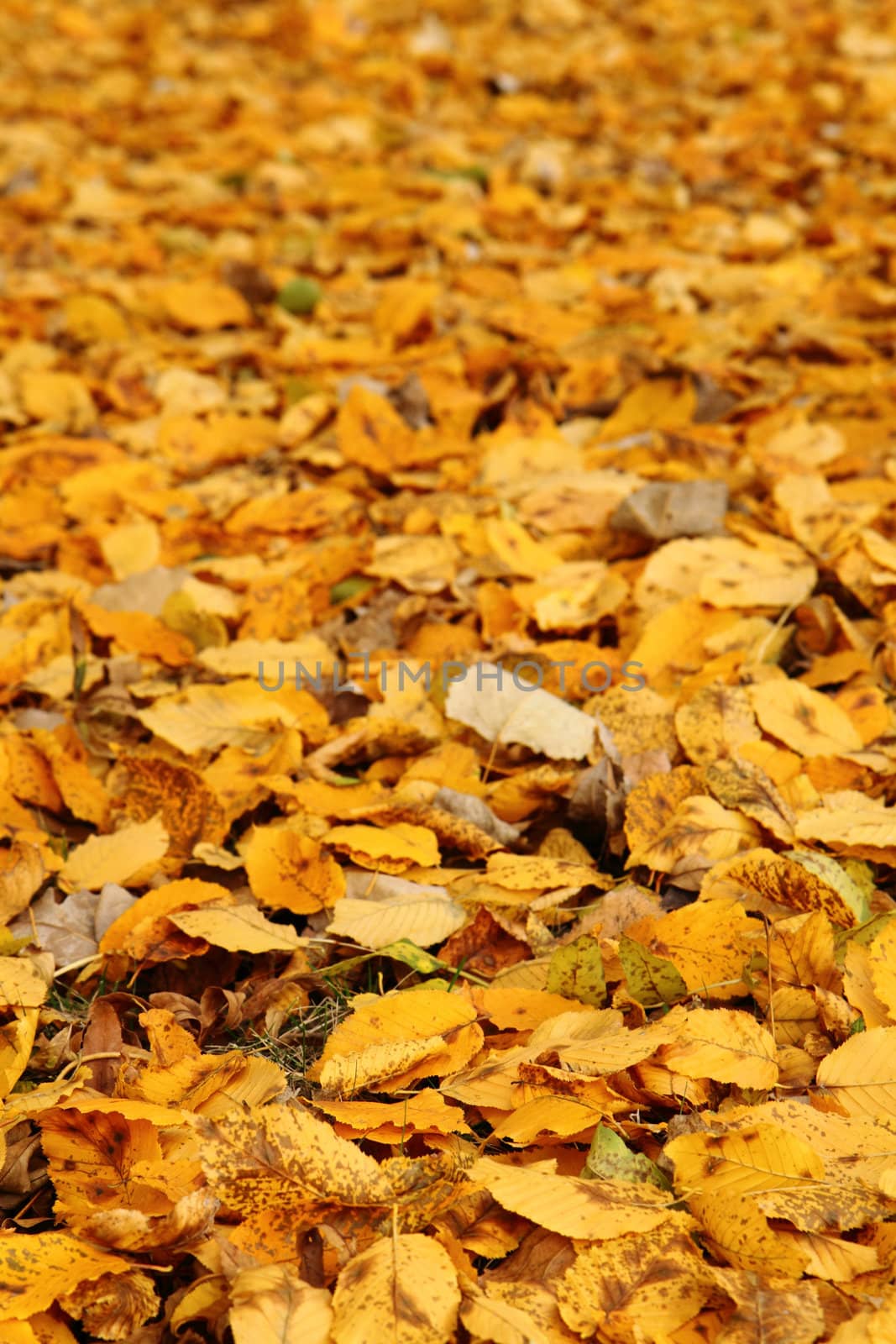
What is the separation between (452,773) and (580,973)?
1.45 ft

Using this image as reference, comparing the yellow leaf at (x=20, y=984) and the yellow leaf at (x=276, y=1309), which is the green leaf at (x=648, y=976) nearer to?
the yellow leaf at (x=276, y=1309)

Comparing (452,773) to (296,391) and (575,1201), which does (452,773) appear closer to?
(575,1201)

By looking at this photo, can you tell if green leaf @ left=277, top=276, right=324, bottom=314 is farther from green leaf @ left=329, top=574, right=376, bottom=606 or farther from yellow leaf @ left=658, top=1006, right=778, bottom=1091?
yellow leaf @ left=658, top=1006, right=778, bottom=1091

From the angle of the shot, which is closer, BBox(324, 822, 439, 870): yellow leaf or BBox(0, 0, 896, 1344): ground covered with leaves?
BBox(0, 0, 896, 1344): ground covered with leaves

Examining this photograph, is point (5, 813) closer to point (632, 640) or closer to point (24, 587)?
point (24, 587)

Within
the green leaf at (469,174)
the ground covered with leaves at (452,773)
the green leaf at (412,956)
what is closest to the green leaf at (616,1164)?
the ground covered with leaves at (452,773)

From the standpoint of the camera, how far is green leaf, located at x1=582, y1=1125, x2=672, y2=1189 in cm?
105

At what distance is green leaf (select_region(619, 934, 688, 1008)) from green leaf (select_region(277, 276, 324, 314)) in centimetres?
221

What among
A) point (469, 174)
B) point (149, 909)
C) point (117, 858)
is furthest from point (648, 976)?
point (469, 174)

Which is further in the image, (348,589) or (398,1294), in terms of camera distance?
(348,589)

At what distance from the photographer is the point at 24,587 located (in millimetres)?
2100

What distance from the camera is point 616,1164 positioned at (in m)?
1.06

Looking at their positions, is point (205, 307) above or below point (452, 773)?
above

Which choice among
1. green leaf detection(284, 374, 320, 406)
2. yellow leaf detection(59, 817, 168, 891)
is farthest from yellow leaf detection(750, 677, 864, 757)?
green leaf detection(284, 374, 320, 406)
